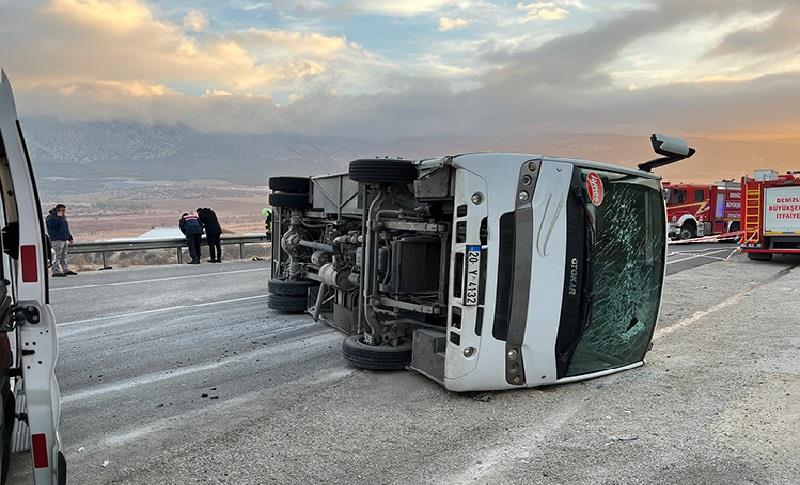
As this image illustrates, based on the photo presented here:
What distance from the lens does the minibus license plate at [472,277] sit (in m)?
4.46

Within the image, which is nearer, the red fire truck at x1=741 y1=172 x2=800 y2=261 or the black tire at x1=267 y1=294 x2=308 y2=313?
the black tire at x1=267 y1=294 x2=308 y2=313

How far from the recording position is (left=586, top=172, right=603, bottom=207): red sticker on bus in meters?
4.72

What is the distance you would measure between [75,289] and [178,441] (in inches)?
309

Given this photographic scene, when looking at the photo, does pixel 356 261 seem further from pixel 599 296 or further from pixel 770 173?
pixel 770 173

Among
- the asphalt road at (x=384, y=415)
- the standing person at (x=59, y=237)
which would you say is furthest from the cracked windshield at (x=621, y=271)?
the standing person at (x=59, y=237)

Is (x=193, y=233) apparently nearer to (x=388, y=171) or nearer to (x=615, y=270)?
(x=388, y=171)

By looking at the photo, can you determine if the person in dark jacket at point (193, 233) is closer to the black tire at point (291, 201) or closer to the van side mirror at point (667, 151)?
the black tire at point (291, 201)

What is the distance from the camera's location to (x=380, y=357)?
526 cm

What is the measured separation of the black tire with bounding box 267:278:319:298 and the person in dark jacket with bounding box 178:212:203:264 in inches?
318

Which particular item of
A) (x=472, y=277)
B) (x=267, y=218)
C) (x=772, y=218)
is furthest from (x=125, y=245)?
(x=772, y=218)

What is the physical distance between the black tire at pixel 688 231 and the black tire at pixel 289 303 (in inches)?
789

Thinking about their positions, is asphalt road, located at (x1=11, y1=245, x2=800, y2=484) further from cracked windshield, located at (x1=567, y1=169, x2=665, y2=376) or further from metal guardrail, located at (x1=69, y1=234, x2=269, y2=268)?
metal guardrail, located at (x1=69, y1=234, x2=269, y2=268)

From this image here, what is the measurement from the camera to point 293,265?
26.3ft

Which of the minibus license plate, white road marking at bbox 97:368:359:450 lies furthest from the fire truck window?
the minibus license plate
